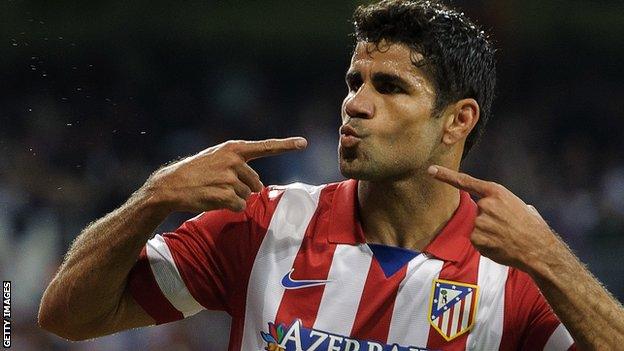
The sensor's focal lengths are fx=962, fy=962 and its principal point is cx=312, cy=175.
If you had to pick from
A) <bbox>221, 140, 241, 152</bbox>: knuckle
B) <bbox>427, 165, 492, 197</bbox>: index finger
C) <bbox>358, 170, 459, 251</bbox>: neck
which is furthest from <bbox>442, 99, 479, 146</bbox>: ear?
<bbox>221, 140, 241, 152</bbox>: knuckle

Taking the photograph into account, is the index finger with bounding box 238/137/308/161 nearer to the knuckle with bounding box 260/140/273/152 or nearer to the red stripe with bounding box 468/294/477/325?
the knuckle with bounding box 260/140/273/152

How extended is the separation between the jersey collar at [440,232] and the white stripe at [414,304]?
38 millimetres

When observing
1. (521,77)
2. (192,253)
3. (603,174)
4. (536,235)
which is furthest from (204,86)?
(536,235)

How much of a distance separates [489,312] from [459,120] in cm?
51

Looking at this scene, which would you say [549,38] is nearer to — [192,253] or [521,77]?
[521,77]

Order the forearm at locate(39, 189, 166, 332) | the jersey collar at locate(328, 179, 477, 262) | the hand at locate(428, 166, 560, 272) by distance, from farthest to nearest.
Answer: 1. the jersey collar at locate(328, 179, 477, 262)
2. the forearm at locate(39, 189, 166, 332)
3. the hand at locate(428, 166, 560, 272)

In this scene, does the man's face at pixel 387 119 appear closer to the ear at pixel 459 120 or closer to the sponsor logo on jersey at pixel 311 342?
the ear at pixel 459 120

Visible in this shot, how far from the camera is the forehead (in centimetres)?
233

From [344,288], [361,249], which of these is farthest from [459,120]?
[344,288]

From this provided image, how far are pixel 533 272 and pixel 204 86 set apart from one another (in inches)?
146

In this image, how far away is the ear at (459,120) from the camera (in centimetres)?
242

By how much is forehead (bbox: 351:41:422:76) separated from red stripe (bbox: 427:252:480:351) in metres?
0.47

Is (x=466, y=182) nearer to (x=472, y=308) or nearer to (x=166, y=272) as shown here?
(x=472, y=308)

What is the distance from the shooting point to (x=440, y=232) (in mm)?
2369
